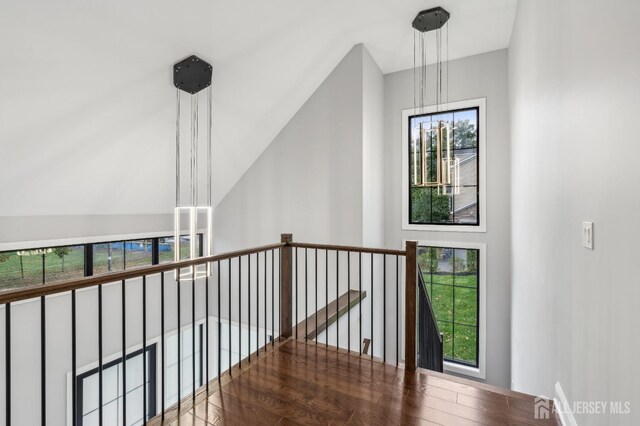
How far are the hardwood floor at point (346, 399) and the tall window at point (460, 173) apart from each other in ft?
9.54

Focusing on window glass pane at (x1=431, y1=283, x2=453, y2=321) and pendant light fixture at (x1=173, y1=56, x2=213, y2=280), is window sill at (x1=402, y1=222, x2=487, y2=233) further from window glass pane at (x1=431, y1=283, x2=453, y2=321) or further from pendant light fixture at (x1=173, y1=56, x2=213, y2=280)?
pendant light fixture at (x1=173, y1=56, x2=213, y2=280)

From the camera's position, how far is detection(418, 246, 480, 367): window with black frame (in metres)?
4.93

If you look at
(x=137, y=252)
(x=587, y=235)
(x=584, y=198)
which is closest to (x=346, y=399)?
(x=587, y=235)

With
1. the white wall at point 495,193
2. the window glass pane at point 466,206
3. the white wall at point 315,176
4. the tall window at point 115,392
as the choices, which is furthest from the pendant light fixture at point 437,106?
the tall window at point 115,392

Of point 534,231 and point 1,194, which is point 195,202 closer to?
point 1,194

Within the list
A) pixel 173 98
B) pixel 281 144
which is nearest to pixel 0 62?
pixel 173 98

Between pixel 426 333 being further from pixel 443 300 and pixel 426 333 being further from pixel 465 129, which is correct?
pixel 465 129

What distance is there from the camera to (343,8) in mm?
3600

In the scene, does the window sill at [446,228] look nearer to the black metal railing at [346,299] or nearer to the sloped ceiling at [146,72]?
the black metal railing at [346,299]

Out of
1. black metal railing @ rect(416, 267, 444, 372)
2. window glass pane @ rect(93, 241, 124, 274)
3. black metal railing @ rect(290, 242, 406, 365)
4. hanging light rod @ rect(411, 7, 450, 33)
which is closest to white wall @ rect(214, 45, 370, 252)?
black metal railing @ rect(290, 242, 406, 365)

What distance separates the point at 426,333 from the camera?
3020mm

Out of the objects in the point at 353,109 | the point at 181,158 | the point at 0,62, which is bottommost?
the point at 181,158

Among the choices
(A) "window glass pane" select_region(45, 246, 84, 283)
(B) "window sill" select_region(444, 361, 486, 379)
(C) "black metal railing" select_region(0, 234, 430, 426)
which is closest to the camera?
(C) "black metal railing" select_region(0, 234, 430, 426)

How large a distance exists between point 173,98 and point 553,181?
11.7 feet
